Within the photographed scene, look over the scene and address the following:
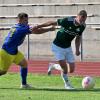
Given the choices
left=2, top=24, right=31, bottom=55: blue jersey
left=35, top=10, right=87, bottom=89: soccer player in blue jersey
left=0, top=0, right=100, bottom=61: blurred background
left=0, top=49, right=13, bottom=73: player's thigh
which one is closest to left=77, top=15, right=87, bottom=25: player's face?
left=35, top=10, right=87, bottom=89: soccer player in blue jersey

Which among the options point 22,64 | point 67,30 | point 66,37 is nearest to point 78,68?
point 66,37

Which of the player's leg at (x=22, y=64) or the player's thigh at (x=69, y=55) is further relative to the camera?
the player's thigh at (x=69, y=55)

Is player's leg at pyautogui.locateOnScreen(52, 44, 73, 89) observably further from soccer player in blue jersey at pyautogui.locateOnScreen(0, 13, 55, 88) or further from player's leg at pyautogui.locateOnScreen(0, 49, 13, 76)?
player's leg at pyautogui.locateOnScreen(0, 49, 13, 76)

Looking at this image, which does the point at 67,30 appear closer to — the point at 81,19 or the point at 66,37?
the point at 66,37

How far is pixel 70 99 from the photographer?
35.0 feet

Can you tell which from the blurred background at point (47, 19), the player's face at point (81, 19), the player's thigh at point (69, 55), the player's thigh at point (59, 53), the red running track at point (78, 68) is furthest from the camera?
the blurred background at point (47, 19)

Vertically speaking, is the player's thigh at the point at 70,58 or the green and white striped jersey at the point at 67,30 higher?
the green and white striped jersey at the point at 67,30

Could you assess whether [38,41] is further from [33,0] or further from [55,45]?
[55,45]

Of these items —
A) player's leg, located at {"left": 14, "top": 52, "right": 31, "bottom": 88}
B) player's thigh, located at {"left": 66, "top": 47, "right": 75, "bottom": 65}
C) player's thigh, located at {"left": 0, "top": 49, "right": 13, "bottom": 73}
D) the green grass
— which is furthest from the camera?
player's thigh, located at {"left": 66, "top": 47, "right": 75, "bottom": 65}

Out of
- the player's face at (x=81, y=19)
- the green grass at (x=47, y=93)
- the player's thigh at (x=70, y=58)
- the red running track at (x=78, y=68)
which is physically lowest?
the red running track at (x=78, y=68)

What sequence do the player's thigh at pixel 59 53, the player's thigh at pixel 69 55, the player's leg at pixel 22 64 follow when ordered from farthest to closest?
the player's thigh at pixel 69 55 → the player's thigh at pixel 59 53 → the player's leg at pixel 22 64

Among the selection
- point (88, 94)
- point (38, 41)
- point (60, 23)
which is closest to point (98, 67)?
point (38, 41)

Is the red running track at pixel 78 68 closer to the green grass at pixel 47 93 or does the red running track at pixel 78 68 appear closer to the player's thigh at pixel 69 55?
the green grass at pixel 47 93

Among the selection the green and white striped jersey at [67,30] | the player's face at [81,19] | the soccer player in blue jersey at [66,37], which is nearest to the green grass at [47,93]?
the soccer player in blue jersey at [66,37]
